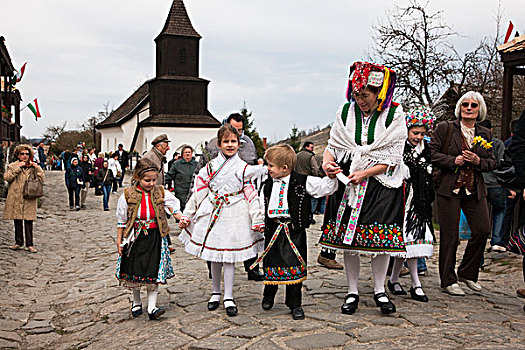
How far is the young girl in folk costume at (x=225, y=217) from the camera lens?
550cm

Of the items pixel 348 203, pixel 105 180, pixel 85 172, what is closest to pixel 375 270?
pixel 348 203

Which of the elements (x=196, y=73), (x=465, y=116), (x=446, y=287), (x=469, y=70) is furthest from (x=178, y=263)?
(x=196, y=73)

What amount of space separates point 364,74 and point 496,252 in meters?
5.23

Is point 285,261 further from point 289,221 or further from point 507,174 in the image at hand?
point 507,174

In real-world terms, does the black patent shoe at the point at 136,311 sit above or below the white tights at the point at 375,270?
below

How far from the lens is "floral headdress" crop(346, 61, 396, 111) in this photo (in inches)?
202

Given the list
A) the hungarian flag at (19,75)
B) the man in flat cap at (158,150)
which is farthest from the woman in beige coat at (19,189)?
the hungarian flag at (19,75)

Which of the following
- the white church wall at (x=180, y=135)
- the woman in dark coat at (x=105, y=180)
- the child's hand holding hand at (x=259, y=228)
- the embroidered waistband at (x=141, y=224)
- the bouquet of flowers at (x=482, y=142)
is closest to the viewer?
the child's hand holding hand at (x=259, y=228)

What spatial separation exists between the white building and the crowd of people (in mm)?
44258

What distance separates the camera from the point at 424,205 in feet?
19.6

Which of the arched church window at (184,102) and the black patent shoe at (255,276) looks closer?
the black patent shoe at (255,276)

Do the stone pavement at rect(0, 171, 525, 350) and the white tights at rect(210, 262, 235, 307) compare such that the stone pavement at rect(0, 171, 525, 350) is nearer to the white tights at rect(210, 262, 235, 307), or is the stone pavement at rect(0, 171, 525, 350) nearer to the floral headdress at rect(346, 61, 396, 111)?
the white tights at rect(210, 262, 235, 307)

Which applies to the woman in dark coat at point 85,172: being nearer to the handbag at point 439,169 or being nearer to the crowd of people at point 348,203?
the crowd of people at point 348,203

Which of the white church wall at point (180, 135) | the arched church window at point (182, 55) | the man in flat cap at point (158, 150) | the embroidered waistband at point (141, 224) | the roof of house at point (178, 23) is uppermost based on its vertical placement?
the roof of house at point (178, 23)
